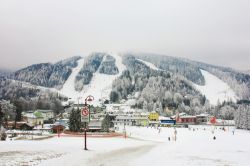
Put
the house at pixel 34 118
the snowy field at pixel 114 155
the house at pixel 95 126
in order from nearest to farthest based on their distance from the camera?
1. the snowy field at pixel 114 155
2. the house at pixel 95 126
3. the house at pixel 34 118

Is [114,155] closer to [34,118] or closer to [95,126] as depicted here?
[95,126]

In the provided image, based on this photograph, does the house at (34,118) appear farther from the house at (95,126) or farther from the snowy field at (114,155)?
the snowy field at (114,155)

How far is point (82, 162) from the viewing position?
26.5 m

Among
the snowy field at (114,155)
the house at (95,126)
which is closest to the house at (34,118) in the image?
the house at (95,126)

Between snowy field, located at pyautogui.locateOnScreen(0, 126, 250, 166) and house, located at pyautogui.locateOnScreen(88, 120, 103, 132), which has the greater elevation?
house, located at pyautogui.locateOnScreen(88, 120, 103, 132)

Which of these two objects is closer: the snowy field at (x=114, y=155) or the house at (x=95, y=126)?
the snowy field at (x=114, y=155)

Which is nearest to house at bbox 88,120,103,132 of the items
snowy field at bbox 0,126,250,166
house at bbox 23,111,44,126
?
snowy field at bbox 0,126,250,166

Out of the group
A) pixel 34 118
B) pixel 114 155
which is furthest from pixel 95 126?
pixel 34 118

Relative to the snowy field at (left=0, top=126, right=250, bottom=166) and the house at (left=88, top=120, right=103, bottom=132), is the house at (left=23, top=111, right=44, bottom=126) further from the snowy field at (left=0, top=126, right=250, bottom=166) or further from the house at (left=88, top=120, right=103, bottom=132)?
the snowy field at (left=0, top=126, right=250, bottom=166)

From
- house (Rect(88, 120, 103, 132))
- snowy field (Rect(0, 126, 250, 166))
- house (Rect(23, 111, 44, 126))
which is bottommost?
snowy field (Rect(0, 126, 250, 166))

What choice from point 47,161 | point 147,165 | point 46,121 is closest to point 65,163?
point 47,161

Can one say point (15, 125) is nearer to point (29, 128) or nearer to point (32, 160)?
point (29, 128)

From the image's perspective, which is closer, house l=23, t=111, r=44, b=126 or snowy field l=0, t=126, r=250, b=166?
snowy field l=0, t=126, r=250, b=166

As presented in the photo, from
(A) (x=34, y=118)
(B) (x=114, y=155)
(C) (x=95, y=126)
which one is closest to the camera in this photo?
(B) (x=114, y=155)
